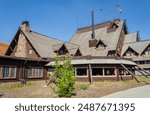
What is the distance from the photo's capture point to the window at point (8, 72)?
23.7 m

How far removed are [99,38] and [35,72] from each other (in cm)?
2326

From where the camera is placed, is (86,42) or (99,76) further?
(86,42)

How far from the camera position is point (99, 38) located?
156 feet

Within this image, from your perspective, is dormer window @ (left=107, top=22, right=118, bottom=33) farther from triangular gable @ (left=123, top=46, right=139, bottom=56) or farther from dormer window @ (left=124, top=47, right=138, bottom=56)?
dormer window @ (left=124, top=47, right=138, bottom=56)

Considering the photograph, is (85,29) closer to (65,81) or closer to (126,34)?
(126,34)

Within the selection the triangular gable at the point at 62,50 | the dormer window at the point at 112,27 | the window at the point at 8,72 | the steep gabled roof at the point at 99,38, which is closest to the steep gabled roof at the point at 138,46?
the steep gabled roof at the point at 99,38

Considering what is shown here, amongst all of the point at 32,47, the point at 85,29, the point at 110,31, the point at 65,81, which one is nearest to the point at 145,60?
the point at 110,31

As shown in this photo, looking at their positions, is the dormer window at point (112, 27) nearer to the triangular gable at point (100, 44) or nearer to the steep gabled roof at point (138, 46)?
the steep gabled roof at point (138, 46)

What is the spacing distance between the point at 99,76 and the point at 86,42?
808 inches

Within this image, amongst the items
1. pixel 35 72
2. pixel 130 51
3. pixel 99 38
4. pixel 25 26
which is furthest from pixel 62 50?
pixel 130 51

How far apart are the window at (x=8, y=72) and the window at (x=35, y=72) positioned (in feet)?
9.90

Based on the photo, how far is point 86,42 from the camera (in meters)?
47.5

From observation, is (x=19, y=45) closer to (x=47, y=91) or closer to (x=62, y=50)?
(x=62, y=50)

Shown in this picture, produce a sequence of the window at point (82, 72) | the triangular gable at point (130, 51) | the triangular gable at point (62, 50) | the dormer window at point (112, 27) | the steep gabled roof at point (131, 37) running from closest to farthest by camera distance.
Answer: the window at point (82, 72) → the triangular gable at point (62, 50) → the triangular gable at point (130, 51) → the dormer window at point (112, 27) → the steep gabled roof at point (131, 37)
